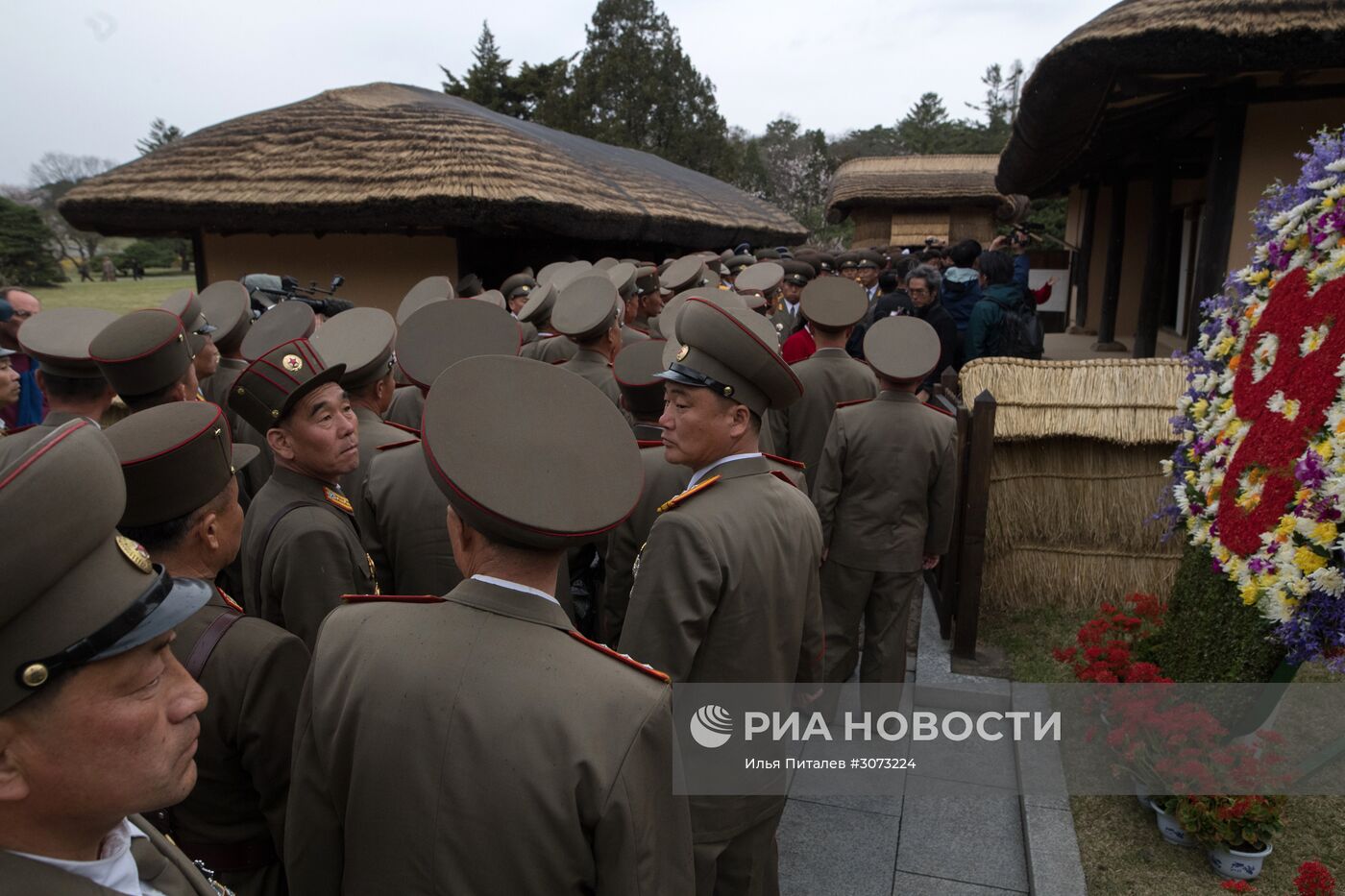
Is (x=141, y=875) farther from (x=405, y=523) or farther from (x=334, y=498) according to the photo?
(x=405, y=523)

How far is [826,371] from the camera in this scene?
4.55 meters

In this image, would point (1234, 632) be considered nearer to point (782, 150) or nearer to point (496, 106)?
point (496, 106)

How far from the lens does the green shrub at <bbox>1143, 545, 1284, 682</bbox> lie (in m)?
2.99

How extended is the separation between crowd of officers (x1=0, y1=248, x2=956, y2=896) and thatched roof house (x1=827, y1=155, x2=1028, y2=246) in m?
21.2

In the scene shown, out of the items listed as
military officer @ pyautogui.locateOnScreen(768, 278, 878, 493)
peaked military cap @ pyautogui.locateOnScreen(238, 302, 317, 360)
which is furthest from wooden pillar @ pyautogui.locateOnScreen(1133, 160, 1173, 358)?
peaked military cap @ pyautogui.locateOnScreen(238, 302, 317, 360)

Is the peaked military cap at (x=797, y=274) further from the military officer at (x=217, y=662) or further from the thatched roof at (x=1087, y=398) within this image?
the military officer at (x=217, y=662)

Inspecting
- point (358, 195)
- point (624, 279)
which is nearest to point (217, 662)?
point (624, 279)

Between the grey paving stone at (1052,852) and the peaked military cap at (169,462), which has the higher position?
the peaked military cap at (169,462)

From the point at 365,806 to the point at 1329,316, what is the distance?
329cm

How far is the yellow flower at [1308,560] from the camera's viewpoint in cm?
261

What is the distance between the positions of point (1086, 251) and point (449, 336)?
596 inches

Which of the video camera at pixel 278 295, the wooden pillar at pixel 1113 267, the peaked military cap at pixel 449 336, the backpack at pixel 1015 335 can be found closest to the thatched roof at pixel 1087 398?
the backpack at pixel 1015 335

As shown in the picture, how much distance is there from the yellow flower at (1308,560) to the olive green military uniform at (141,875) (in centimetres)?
295

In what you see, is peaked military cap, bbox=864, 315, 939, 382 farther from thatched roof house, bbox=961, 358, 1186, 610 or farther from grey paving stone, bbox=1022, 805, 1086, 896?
grey paving stone, bbox=1022, 805, 1086, 896
